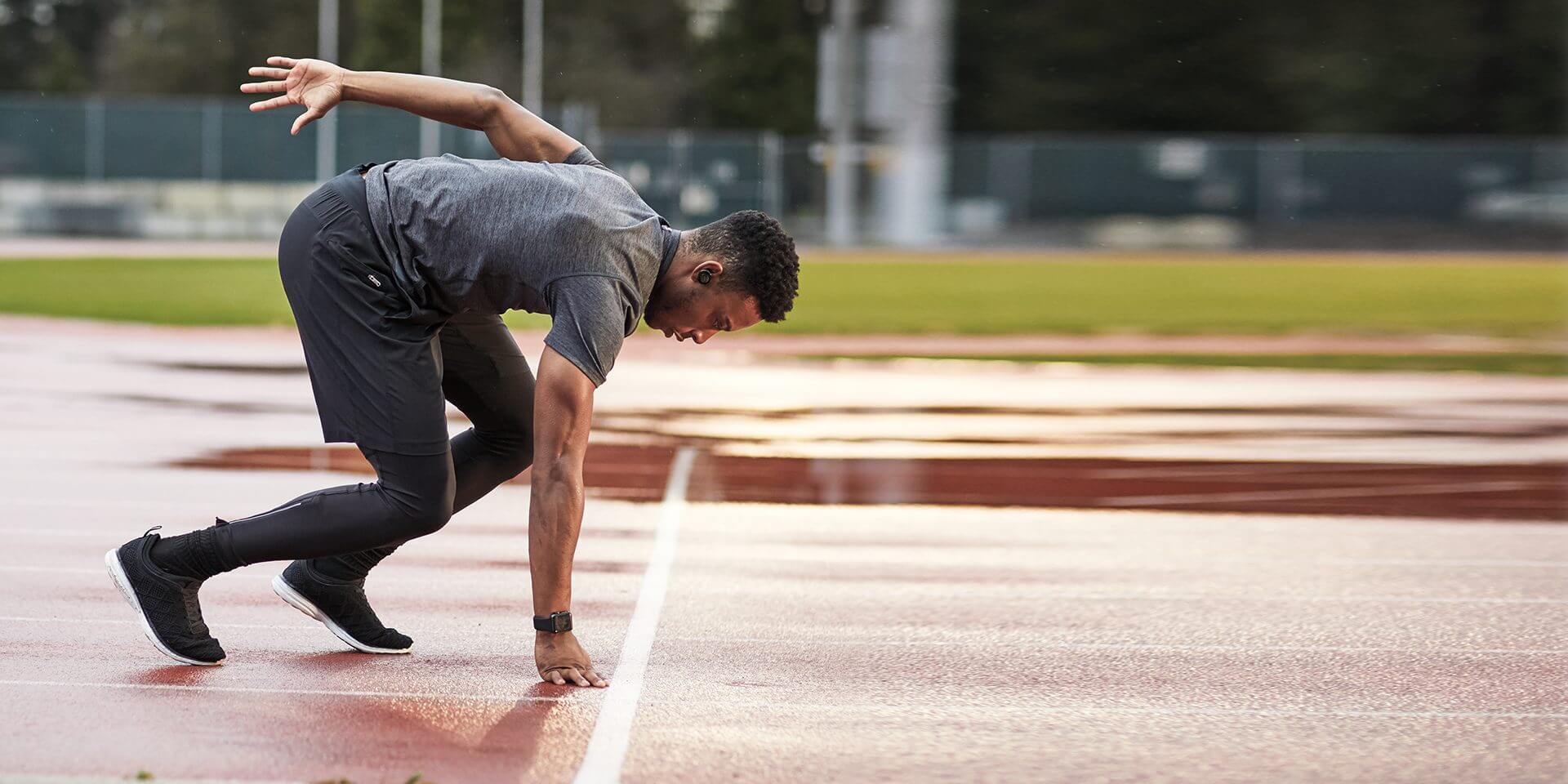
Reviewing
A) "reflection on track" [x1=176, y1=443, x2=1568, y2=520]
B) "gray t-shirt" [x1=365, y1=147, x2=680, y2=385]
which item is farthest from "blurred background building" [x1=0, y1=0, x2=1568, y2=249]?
"gray t-shirt" [x1=365, y1=147, x2=680, y2=385]

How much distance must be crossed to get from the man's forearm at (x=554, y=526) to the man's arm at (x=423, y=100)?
3.34 feet

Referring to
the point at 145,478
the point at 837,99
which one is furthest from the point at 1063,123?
the point at 145,478

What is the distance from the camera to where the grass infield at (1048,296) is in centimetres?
2181

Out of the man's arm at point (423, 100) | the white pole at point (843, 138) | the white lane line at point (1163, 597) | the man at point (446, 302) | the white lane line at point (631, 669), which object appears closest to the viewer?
the white lane line at point (631, 669)

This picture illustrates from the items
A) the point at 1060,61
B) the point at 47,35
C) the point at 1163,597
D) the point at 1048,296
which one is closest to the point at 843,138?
the point at 1048,296

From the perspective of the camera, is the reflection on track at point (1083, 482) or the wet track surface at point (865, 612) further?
the reflection on track at point (1083, 482)

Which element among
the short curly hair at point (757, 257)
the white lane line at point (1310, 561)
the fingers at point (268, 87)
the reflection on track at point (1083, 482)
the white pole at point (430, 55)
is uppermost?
the white pole at point (430, 55)

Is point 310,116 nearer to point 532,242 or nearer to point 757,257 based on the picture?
point 532,242

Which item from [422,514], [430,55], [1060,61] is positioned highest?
[1060,61]

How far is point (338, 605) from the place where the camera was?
5.66 meters

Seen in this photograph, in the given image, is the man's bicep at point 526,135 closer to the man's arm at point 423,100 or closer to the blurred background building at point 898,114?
the man's arm at point 423,100

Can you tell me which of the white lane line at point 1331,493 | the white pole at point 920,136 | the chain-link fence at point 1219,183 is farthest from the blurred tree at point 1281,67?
the white lane line at point 1331,493

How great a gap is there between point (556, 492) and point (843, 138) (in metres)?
40.7

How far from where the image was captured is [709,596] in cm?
677
